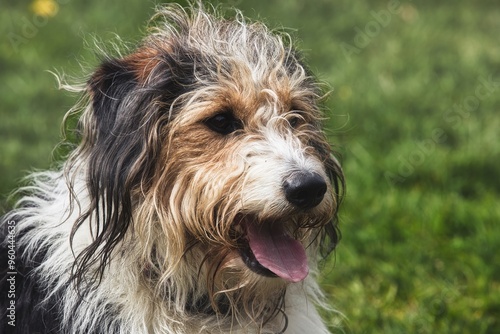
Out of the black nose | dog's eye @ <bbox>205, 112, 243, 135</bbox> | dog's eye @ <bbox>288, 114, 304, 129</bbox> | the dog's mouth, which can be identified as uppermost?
dog's eye @ <bbox>288, 114, 304, 129</bbox>

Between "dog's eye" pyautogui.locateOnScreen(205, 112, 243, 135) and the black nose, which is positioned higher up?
"dog's eye" pyautogui.locateOnScreen(205, 112, 243, 135)

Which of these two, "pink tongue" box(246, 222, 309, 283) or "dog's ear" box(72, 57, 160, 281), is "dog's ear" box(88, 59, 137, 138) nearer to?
"dog's ear" box(72, 57, 160, 281)

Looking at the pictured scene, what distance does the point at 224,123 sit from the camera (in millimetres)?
3564

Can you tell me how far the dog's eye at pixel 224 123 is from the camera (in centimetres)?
355

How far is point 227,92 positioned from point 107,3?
6.51 meters

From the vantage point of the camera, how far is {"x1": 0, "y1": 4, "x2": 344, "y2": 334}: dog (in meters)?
3.41

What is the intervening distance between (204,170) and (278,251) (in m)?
0.43

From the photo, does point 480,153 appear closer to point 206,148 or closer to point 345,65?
point 345,65

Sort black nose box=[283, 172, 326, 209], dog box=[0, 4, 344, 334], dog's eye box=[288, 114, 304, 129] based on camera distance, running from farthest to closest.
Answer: dog's eye box=[288, 114, 304, 129] < dog box=[0, 4, 344, 334] < black nose box=[283, 172, 326, 209]

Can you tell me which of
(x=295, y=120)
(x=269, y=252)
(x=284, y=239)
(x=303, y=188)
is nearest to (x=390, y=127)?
(x=295, y=120)

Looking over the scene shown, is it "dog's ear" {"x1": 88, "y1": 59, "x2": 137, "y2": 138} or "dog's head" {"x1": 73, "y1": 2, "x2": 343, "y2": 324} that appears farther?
"dog's ear" {"x1": 88, "y1": 59, "x2": 137, "y2": 138}

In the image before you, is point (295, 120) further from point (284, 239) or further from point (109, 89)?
point (109, 89)

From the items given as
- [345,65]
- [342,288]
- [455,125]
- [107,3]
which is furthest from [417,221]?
[107,3]

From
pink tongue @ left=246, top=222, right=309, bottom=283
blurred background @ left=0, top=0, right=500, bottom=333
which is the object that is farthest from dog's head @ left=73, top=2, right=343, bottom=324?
blurred background @ left=0, top=0, right=500, bottom=333
